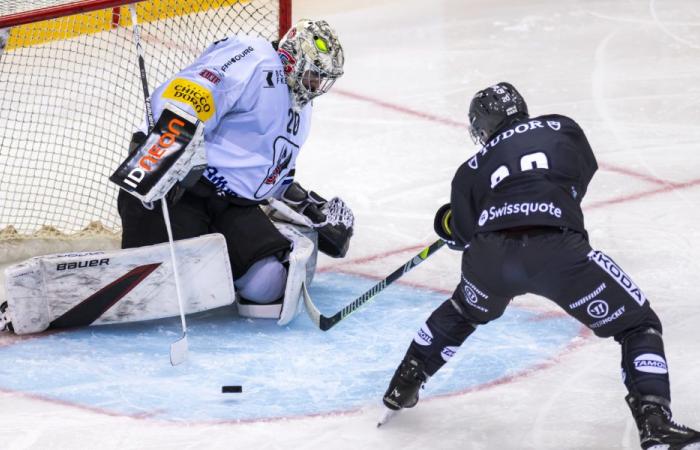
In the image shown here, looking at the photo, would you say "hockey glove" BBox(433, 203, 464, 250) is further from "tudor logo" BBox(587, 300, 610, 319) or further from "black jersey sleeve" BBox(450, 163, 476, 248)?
"tudor logo" BBox(587, 300, 610, 319)

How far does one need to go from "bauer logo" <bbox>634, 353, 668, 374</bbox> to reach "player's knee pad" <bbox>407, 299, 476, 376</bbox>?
16.3 inches

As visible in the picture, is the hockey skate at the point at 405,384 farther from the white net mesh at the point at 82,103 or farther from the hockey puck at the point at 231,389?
the white net mesh at the point at 82,103

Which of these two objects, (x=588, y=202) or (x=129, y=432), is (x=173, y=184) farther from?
(x=588, y=202)

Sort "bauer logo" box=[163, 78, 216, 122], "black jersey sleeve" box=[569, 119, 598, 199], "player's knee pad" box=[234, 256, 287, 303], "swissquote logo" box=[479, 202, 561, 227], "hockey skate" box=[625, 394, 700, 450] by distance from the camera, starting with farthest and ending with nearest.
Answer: "player's knee pad" box=[234, 256, 287, 303], "bauer logo" box=[163, 78, 216, 122], "black jersey sleeve" box=[569, 119, 598, 199], "swissquote logo" box=[479, 202, 561, 227], "hockey skate" box=[625, 394, 700, 450]

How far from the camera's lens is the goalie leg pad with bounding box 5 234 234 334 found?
11.5 feet

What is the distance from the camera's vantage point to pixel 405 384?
2.94 meters

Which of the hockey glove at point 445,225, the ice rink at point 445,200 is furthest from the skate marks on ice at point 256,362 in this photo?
the hockey glove at point 445,225

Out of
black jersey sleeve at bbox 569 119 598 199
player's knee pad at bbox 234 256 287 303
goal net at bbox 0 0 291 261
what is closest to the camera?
black jersey sleeve at bbox 569 119 598 199

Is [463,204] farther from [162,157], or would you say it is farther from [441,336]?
[162,157]

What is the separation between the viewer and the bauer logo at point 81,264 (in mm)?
3508

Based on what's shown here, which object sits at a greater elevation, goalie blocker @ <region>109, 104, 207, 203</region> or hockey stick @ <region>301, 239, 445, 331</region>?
goalie blocker @ <region>109, 104, 207, 203</region>

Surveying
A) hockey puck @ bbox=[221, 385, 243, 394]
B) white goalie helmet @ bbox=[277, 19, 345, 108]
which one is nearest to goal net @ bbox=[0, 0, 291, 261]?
white goalie helmet @ bbox=[277, 19, 345, 108]

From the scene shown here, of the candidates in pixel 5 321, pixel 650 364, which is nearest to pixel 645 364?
pixel 650 364

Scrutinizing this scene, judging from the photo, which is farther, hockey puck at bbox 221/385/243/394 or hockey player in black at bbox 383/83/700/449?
hockey puck at bbox 221/385/243/394
